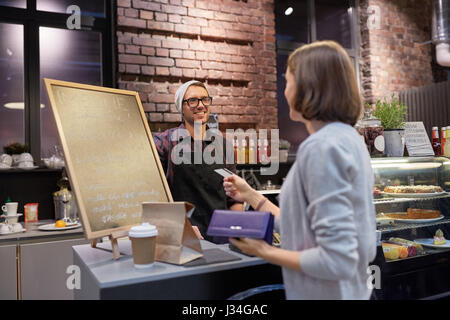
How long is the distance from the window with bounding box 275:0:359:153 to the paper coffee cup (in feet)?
12.3

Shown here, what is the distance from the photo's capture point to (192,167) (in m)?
2.41

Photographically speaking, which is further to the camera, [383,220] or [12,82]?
[12,82]

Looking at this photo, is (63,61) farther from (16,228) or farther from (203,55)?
(16,228)

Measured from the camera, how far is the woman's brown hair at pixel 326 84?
1043 millimetres

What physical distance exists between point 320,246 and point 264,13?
13.1ft

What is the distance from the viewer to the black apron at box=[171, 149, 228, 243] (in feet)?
7.77

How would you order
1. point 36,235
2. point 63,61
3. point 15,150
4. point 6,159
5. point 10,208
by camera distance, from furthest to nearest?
1. point 63,61
2. point 15,150
3. point 6,159
4. point 10,208
5. point 36,235

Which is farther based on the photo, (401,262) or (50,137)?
(50,137)

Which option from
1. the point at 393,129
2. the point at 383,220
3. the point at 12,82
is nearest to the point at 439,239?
the point at 383,220

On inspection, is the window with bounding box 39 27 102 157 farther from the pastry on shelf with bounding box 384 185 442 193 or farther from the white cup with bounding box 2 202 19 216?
the pastry on shelf with bounding box 384 185 442 193

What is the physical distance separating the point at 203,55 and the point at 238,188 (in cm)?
285

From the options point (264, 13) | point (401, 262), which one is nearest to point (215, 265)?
point (401, 262)
